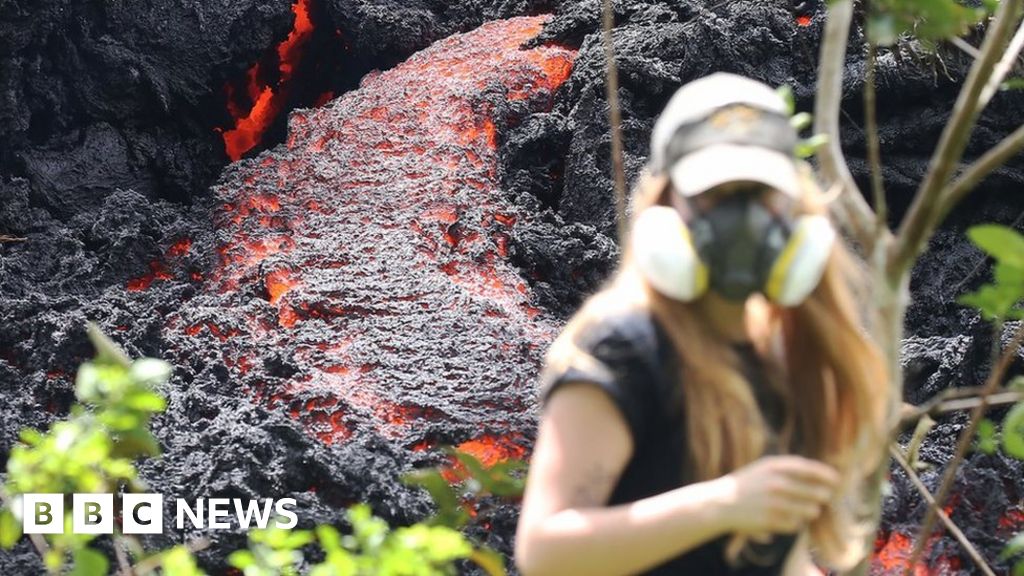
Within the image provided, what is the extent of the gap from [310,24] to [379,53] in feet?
1.34

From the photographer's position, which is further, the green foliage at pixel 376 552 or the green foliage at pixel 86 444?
the green foliage at pixel 86 444

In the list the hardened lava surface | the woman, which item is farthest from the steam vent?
the woman

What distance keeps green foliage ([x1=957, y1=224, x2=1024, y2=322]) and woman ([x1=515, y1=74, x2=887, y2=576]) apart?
0.20 m

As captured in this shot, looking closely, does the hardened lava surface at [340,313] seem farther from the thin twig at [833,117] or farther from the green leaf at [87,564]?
the thin twig at [833,117]

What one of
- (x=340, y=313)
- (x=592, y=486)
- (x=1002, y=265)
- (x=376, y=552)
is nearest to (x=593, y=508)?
(x=592, y=486)

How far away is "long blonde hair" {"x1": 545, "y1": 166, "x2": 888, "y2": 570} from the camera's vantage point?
52.6 inches

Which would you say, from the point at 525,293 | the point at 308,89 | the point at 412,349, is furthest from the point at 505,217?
Answer: the point at 308,89

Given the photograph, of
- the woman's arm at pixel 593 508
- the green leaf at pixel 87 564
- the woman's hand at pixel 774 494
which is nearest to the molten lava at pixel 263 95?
the green leaf at pixel 87 564

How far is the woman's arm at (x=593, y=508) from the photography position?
1.25m

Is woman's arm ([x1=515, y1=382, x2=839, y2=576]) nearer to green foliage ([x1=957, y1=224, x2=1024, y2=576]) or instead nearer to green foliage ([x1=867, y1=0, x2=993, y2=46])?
green foliage ([x1=957, y1=224, x2=1024, y2=576])

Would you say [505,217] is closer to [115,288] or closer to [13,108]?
[115,288]

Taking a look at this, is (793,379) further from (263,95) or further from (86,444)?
(263,95)

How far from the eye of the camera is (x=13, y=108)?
3.84m

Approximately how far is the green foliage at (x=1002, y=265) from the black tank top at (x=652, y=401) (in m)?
0.36
